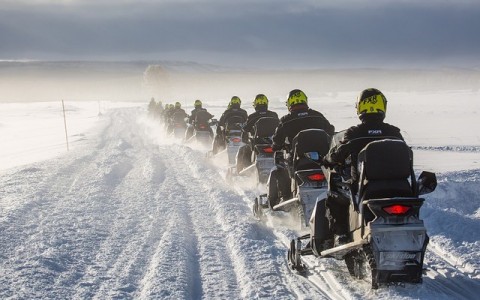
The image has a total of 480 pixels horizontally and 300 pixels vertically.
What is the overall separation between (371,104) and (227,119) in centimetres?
971

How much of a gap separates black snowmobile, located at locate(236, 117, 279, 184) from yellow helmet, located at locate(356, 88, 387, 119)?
4.79 metres

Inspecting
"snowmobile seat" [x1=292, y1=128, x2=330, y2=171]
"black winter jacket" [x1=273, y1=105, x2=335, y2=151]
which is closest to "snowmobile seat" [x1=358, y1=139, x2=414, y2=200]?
"snowmobile seat" [x1=292, y1=128, x2=330, y2=171]

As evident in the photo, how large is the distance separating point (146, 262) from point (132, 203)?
3.61 meters

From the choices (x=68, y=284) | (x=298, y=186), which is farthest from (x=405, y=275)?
(x=68, y=284)

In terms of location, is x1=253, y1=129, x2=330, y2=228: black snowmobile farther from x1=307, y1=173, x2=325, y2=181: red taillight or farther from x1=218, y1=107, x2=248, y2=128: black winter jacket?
x1=218, y1=107, x2=248, y2=128: black winter jacket

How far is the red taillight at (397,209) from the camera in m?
4.56

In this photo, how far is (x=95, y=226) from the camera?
7898 mm

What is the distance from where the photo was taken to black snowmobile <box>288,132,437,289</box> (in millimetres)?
4551

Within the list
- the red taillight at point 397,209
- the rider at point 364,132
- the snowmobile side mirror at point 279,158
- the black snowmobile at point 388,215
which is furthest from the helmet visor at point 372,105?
the snowmobile side mirror at point 279,158

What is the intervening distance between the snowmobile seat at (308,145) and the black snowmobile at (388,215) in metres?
1.91

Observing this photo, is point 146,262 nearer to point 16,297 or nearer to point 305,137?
point 16,297

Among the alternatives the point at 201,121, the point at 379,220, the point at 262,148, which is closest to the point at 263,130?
the point at 262,148

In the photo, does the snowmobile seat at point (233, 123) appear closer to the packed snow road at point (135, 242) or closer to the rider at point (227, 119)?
the rider at point (227, 119)

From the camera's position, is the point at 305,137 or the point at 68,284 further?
the point at 305,137
